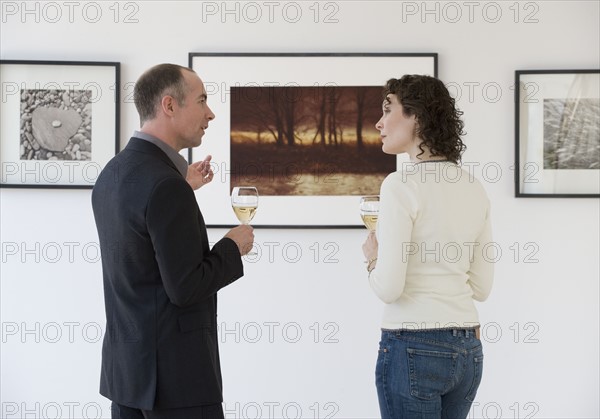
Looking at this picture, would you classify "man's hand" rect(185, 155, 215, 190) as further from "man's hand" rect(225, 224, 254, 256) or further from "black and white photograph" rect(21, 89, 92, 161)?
"black and white photograph" rect(21, 89, 92, 161)

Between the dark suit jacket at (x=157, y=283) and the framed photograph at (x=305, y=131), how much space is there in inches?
57.5

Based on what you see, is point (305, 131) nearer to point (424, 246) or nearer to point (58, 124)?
point (58, 124)

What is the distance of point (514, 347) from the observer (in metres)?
3.32

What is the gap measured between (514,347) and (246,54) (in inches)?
70.2

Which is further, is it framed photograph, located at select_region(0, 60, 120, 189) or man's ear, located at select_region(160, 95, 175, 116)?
framed photograph, located at select_region(0, 60, 120, 189)

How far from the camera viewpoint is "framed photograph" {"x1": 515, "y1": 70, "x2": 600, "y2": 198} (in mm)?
3270

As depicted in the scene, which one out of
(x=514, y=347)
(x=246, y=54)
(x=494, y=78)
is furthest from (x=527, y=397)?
(x=246, y=54)

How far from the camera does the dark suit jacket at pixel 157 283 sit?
172 centimetres

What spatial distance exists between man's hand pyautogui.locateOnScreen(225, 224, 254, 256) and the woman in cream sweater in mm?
344

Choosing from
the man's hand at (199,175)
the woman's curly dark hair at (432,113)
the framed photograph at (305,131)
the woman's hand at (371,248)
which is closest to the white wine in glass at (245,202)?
the man's hand at (199,175)

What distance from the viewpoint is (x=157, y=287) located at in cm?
179

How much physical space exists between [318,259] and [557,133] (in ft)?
3.96

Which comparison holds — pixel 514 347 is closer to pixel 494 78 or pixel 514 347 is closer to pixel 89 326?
pixel 494 78

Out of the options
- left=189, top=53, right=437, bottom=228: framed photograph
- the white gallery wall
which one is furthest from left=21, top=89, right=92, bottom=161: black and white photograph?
left=189, top=53, right=437, bottom=228: framed photograph
